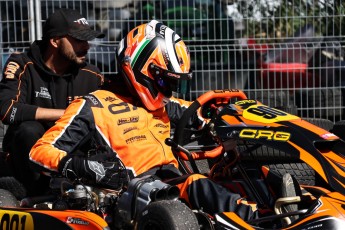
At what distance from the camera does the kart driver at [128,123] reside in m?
4.83

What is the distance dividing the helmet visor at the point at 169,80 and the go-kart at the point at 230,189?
0.17m

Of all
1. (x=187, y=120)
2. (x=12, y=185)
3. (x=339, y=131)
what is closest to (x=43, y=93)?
(x=12, y=185)

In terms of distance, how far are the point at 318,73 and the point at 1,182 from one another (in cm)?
358

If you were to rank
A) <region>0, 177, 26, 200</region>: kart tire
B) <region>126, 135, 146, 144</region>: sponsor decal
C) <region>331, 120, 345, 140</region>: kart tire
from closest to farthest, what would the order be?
<region>126, 135, 146, 144</region>: sponsor decal → <region>331, 120, 345, 140</region>: kart tire → <region>0, 177, 26, 200</region>: kart tire

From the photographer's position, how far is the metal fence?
28.1ft

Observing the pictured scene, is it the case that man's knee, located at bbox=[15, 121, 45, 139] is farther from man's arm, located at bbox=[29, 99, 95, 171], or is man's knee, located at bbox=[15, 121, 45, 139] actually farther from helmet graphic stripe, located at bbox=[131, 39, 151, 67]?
helmet graphic stripe, located at bbox=[131, 39, 151, 67]

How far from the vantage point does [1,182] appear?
665 centimetres

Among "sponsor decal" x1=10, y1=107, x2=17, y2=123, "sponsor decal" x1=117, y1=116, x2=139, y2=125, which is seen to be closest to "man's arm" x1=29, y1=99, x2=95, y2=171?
"sponsor decal" x1=117, y1=116, x2=139, y2=125

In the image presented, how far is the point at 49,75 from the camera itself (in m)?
6.18

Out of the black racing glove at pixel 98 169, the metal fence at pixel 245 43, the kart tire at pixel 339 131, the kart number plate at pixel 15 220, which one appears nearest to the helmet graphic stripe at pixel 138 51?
the black racing glove at pixel 98 169

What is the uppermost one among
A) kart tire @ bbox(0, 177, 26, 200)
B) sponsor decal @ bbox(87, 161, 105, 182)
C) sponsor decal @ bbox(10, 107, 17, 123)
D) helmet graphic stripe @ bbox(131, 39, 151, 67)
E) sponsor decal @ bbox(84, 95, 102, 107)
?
helmet graphic stripe @ bbox(131, 39, 151, 67)

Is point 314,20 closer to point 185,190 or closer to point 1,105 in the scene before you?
point 1,105

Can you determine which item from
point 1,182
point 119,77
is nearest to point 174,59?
point 119,77

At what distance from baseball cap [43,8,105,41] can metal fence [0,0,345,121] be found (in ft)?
7.23
